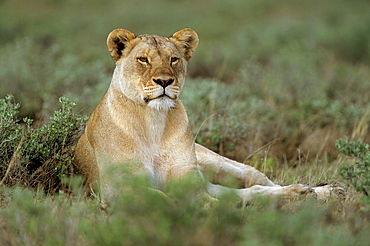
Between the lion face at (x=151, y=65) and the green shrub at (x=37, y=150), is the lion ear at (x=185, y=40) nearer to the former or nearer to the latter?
the lion face at (x=151, y=65)

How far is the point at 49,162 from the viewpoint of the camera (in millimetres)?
4609

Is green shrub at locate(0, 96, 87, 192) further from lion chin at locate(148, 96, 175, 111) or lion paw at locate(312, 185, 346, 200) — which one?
lion paw at locate(312, 185, 346, 200)

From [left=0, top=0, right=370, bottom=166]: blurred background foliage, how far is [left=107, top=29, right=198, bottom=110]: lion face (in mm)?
1450

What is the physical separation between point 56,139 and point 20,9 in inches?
829

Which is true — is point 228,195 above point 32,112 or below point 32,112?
above

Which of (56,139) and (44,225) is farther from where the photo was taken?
(56,139)

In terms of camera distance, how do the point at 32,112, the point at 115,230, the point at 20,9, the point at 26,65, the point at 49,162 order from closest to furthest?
the point at 115,230
the point at 49,162
the point at 32,112
the point at 26,65
the point at 20,9

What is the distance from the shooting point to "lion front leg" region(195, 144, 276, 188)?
16.5 ft

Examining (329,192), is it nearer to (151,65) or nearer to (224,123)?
(151,65)

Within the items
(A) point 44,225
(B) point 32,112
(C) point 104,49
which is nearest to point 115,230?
(A) point 44,225

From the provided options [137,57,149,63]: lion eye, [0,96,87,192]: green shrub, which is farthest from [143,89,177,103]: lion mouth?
[0,96,87,192]: green shrub

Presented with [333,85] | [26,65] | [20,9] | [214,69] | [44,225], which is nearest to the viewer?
[44,225]

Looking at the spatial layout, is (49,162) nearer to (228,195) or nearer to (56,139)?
(56,139)

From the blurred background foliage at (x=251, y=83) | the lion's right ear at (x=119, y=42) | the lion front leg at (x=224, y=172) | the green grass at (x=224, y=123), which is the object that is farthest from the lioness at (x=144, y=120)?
the blurred background foliage at (x=251, y=83)
